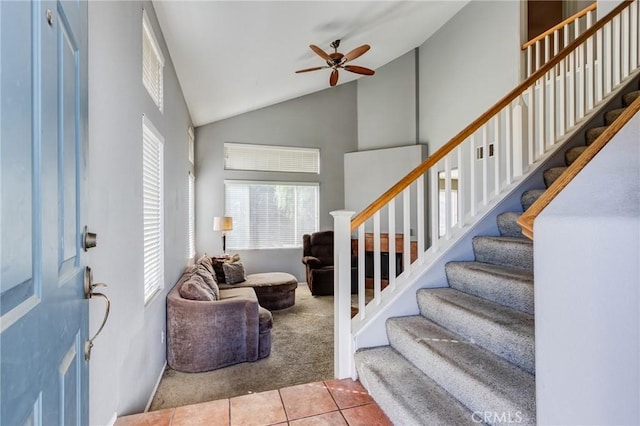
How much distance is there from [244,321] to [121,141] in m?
1.95

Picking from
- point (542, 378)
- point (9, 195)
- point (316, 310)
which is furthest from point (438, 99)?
point (9, 195)

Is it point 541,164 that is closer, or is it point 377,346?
point 377,346

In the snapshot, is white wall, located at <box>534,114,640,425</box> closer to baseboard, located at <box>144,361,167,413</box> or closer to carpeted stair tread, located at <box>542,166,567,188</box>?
carpeted stair tread, located at <box>542,166,567,188</box>

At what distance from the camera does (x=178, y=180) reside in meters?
3.75

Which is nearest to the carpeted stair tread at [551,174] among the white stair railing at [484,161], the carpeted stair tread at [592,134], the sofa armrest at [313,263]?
the white stair railing at [484,161]

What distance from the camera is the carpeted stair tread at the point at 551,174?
7.57 feet

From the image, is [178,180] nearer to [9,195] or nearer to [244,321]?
[244,321]

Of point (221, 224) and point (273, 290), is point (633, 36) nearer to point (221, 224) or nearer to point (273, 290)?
point (273, 290)

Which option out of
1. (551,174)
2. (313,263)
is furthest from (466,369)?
(313,263)

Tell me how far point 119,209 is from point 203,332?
1.58m

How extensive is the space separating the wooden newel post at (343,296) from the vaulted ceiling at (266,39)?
214 cm

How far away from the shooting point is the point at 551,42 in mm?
3797

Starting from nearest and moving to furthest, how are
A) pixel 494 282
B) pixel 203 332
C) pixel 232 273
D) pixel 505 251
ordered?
1. pixel 494 282
2. pixel 505 251
3. pixel 203 332
4. pixel 232 273

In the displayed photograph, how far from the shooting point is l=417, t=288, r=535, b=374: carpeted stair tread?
142 cm
